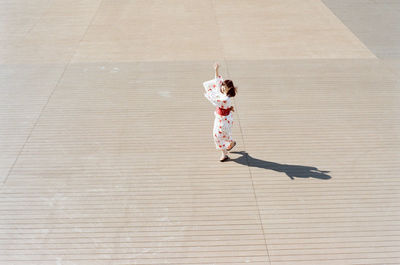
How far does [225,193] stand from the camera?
4.73 m

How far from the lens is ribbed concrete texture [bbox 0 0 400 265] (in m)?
4.17

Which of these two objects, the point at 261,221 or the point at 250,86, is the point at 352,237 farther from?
the point at 250,86

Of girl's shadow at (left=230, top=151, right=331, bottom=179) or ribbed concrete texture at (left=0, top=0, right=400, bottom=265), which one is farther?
girl's shadow at (left=230, top=151, right=331, bottom=179)

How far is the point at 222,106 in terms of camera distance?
15.9ft

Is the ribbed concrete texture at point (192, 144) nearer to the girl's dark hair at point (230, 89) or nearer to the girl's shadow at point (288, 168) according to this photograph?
the girl's shadow at point (288, 168)

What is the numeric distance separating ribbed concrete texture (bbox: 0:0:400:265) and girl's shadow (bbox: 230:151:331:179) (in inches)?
0.8

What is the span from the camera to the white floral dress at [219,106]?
4.80m

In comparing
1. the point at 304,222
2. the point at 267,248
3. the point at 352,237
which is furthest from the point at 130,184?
the point at 352,237

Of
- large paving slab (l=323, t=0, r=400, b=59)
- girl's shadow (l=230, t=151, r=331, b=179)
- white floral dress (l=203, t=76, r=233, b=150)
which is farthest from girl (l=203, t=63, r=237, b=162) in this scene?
large paving slab (l=323, t=0, r=400, b=59)

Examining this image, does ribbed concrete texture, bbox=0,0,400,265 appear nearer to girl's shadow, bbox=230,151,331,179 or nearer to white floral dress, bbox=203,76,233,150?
girl's shadow, bbox=230,151,331,179

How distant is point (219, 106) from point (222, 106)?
0.13 feet

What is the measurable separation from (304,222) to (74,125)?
148 inches

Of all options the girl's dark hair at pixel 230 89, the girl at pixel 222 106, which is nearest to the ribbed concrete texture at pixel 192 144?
the girl at pixel 222 106

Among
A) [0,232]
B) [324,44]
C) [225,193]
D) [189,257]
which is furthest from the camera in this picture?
[324,44]
